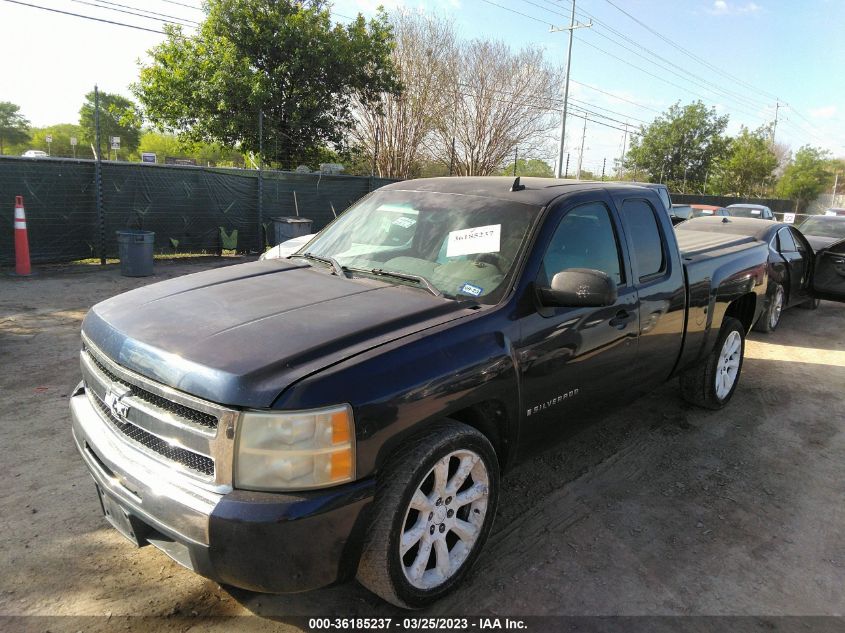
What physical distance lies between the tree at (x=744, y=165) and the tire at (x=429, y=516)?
152 feet

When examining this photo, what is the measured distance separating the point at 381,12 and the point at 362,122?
23.5 ft

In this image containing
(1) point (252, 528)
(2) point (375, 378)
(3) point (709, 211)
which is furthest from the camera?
(3) point (709, 211)

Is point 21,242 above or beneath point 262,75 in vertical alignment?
beneath

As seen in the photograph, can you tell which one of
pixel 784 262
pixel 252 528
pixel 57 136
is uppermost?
pixel 57 136

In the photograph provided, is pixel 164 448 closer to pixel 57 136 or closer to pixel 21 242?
pixel 21 242

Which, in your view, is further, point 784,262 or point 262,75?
point 262,75

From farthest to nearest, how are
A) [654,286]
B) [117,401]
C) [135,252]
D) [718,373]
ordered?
[135,252] → [718,373] → [654,286] → [117,401]

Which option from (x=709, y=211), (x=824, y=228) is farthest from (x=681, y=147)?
(x=824, y=228)

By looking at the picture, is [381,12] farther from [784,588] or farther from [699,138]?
[699,138]

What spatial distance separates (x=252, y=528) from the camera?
1978mm

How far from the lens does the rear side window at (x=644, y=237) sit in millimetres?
3717

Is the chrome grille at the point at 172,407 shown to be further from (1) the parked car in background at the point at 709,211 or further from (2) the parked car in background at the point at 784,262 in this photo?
(1) the parked car in background at the point at 709,211

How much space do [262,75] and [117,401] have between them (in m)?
16.9

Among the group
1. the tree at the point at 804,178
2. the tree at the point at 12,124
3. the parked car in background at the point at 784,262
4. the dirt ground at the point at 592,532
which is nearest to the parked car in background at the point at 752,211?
the parked car in background at the point at 784,262
